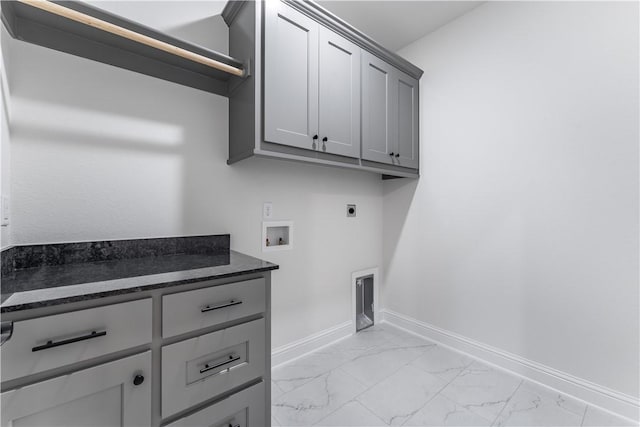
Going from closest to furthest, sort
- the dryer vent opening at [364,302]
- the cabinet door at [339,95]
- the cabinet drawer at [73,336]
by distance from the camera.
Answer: the cabinet drawer at [73,336] < the cabinet door at [339,95] < the dryer vent opening at [364,302]

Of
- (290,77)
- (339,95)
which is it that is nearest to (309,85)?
(290,77)

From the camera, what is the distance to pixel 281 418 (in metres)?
1.42

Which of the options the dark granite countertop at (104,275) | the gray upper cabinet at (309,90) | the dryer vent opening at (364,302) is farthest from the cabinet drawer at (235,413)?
the dryer vent opening at (364,302)

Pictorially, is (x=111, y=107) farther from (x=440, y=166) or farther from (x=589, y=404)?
(x=589, y=404)

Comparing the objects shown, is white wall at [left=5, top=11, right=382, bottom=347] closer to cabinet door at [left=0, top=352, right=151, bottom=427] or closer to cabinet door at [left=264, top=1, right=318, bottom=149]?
cabinet door at [left=264, top=1, right=318, bottom=149]

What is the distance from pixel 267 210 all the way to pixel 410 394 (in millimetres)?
1474

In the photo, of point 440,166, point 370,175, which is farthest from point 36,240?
point 440,166

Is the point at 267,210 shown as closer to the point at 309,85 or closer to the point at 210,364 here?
the point at 309,85

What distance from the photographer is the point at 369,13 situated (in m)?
1.98

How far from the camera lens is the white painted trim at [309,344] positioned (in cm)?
189

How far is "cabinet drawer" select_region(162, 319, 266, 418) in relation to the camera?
2.95 ft

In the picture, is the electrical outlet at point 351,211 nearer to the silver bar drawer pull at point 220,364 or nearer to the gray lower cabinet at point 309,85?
the gray lower cabinet at point 309,85

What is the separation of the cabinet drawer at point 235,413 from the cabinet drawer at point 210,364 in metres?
0.05

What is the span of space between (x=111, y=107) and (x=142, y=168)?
1.03 ft
